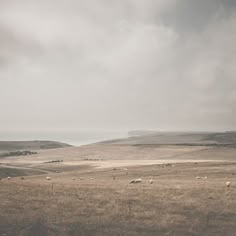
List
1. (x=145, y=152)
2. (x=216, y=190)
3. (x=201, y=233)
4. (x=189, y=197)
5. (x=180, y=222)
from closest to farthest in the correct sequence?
(x=201, y=233) → (x=180, y=222) → (x=189, y=197) → (x=216, y=190) → (x=145, y=152)

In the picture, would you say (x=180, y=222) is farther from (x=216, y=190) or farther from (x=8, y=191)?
(x=8, y=191)

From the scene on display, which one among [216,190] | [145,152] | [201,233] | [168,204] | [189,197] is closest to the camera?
[201,233]

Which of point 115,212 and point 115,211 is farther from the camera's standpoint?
point 115,211

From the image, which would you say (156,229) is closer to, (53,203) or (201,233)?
(201,233)

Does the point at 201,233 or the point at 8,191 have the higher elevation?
the point at 8,191

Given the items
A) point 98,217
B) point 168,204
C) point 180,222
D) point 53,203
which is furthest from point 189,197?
point 53,203

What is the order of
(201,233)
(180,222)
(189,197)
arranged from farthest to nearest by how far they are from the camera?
(189,197), (180,222), (201,233)

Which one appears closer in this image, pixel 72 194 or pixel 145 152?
pixel 72 194

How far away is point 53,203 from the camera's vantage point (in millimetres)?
26156

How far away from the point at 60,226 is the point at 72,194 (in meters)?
6.88

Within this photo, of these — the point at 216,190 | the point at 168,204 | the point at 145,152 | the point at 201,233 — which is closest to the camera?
the point at 201,233

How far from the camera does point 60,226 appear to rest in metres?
22.2

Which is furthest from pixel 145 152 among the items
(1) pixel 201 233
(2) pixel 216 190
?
(1) pixel 201 233

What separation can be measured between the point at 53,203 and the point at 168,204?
25.9ft
